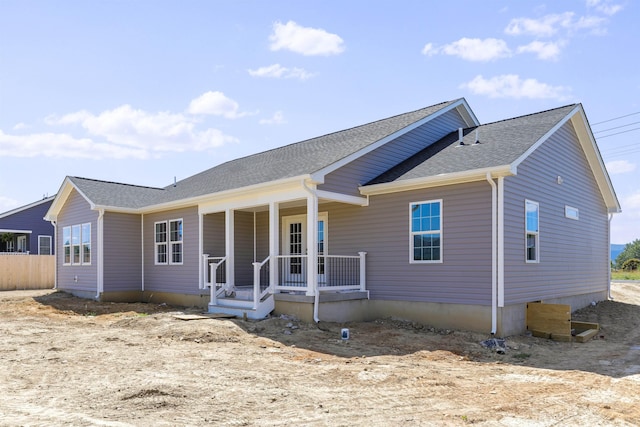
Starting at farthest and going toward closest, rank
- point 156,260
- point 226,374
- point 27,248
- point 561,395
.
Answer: point 27,248 < point 156,260 < point 226,374 < point 561,395

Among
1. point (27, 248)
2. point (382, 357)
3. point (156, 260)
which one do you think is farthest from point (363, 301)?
point (27, 248)

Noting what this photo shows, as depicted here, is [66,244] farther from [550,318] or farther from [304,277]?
[550,318]

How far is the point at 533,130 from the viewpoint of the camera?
1256cm

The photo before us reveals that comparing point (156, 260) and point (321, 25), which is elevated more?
point (321, 25)

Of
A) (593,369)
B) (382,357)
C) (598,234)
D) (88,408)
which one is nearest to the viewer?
(88,408)

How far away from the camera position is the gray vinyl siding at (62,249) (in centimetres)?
1825

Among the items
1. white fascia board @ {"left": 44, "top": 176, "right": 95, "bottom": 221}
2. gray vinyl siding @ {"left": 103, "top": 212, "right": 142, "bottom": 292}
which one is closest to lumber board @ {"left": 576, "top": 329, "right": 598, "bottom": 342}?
gray vinyl siding @ {"left": 103, "top": 212, "right": 142, "bottom": 292}

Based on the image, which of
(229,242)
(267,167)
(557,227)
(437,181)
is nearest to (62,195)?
(229,242)

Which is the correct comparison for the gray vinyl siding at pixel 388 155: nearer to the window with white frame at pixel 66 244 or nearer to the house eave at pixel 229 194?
the house eave at pixel 229 194

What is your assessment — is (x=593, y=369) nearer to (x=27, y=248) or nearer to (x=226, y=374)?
(x=226, y=374)

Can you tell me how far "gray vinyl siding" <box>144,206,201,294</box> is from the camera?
16.0m

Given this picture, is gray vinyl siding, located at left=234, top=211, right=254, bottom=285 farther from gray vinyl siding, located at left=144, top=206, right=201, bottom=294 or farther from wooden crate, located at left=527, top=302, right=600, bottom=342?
wooden crate, located at left=527, top=302, right=600, bottom=342

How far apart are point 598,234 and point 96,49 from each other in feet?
51.0

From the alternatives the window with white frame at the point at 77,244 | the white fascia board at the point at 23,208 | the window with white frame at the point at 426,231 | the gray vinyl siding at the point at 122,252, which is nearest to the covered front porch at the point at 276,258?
the window with white frame at the point at 426,231
